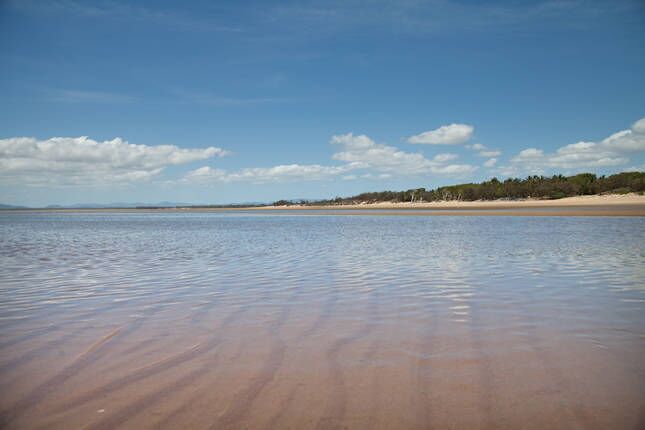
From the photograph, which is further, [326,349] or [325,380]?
[326,349]

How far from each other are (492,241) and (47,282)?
658 inches

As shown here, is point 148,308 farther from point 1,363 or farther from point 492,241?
point 492,241

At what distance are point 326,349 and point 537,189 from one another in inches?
3475

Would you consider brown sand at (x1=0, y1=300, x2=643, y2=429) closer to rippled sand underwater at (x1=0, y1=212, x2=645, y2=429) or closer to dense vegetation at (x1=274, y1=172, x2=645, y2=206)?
rippled sand underwater at (x1=0, y1=212, x2=645, y2=429)

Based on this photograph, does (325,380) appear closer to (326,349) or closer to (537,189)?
(326,349)

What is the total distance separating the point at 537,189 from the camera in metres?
82.6

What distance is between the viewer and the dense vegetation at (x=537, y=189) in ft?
242

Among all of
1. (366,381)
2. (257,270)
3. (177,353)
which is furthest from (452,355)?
(257,270)

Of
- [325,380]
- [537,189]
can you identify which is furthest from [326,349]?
[537,189]

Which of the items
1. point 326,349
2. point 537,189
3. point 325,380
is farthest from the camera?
point 537,189

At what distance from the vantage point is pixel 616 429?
11.0 feet

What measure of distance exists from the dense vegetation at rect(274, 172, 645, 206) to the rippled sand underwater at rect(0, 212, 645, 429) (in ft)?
240

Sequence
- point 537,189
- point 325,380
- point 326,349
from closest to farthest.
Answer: point 325,380 < point 326,349 < point 537,189

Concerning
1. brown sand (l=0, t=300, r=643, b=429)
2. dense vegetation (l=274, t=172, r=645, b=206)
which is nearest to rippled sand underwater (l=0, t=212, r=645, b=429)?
brown sand (l=0, t=300, r=643, b=429)
